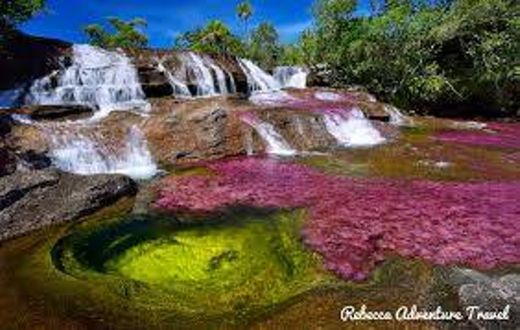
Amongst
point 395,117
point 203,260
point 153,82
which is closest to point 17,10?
point 153,82

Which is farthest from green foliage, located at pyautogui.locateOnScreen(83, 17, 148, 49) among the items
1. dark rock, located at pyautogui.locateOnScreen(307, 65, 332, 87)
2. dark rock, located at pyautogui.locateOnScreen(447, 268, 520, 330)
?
dark rock, located at pyautogui.locateOnScreen(447, 268, 520, 330)

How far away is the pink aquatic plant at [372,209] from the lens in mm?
14852

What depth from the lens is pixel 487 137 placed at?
121ft

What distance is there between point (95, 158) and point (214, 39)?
70600mm

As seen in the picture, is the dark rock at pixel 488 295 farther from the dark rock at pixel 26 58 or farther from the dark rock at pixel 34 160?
the dark rock at pixel 26 58

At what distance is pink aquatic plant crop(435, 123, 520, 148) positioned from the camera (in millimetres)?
34250

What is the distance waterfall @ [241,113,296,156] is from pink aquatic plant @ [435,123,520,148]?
1015 centimetres

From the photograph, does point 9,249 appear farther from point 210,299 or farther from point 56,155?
point 56,155

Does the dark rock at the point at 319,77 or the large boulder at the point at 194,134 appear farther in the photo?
the dark rock at the point at 319,77

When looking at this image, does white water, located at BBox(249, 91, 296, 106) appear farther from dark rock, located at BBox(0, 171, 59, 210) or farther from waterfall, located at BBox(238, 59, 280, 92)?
dark rock, located at BBox(0, 171, 59, 210)

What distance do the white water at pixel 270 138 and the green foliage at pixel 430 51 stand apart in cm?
2362

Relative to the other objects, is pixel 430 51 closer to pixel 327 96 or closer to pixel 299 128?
pixel 327 96

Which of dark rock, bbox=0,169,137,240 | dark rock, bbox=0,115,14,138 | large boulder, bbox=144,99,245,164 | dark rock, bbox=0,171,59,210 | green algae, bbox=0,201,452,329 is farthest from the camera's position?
large boulder, bbox=144,99,245,164

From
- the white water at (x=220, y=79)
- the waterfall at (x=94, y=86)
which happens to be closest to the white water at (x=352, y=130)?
the waterfall at (x=94, y=86)
